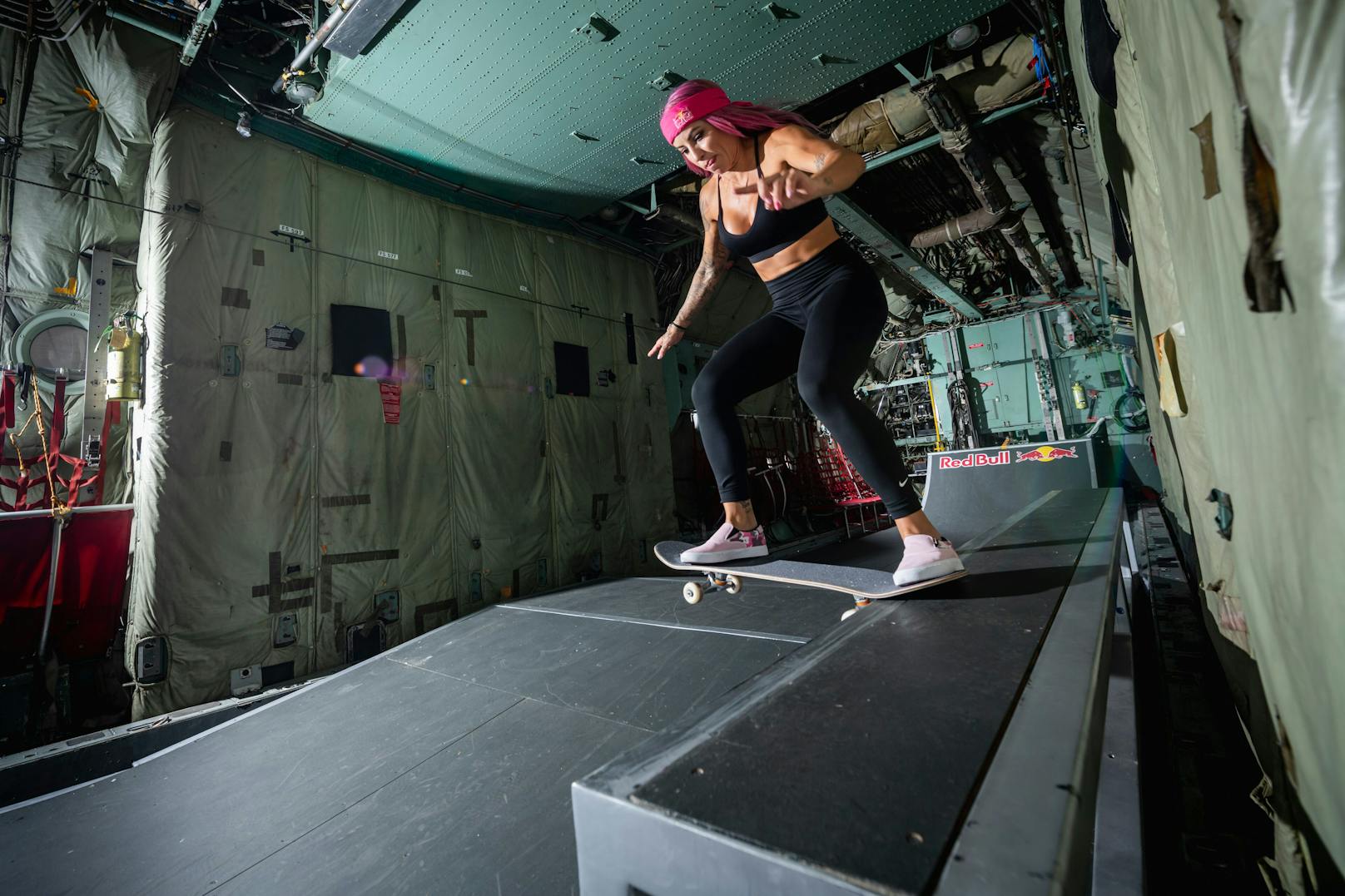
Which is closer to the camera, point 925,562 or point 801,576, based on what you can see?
point 925,562

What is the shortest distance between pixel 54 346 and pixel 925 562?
6.77m

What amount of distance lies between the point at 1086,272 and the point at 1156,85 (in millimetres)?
9465

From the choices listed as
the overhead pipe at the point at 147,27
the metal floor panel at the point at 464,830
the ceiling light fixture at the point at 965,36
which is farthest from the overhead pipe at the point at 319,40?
the metal floor panel at the point at 464,830

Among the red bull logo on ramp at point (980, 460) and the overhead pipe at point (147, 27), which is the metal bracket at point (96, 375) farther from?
the red bull logo on ramp at point (980, 460)

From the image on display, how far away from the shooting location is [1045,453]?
5.22 m

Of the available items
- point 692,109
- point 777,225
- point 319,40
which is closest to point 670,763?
point 777,225

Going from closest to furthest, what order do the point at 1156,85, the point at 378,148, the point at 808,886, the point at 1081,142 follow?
the point at 808,886 → the point at 1156,85 → the point at 1081,142 → the point at 378,148

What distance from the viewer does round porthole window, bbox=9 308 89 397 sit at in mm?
4117

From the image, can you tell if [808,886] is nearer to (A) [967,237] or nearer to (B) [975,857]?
(B) [975,857]

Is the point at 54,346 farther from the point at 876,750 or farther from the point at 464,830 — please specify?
the point at 876,750

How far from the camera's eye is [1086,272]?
8008mm

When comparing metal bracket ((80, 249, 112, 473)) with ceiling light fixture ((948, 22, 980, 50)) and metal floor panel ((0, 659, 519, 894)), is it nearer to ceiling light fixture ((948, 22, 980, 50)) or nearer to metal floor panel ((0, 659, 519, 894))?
metal floor panel ((0, 659, 519, 894))

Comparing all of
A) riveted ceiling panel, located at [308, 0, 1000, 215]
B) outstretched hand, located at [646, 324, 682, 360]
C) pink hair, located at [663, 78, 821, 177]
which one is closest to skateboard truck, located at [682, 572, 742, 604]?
outstretched hand, located at [646, 324, 682, 360]

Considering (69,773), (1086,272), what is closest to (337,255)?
(69,773)
